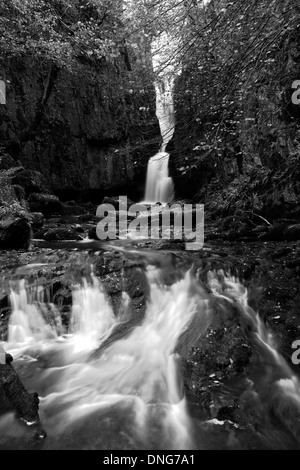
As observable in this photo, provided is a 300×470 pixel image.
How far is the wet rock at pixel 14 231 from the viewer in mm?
7219

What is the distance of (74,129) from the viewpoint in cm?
1719

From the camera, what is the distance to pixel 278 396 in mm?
3451

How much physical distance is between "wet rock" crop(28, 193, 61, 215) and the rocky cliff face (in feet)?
7.79

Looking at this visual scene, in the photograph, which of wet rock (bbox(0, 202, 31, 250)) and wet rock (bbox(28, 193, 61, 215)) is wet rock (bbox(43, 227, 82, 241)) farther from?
wet rock (bbox(28, 193, 61, 215))

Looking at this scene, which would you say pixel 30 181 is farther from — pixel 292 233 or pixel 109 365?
pixel 109 365

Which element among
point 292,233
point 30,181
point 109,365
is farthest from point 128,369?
point 30,181

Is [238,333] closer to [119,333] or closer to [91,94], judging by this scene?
[119,333]

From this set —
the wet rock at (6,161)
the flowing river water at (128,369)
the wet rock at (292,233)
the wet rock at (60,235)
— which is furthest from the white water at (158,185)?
the flowing river water at (128,369)

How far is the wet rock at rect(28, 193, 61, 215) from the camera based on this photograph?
13.1 metres

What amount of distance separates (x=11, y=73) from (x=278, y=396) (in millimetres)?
16291

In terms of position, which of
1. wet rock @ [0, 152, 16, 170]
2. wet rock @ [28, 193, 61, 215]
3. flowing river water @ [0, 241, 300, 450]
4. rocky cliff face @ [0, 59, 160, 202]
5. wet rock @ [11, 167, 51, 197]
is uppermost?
rocky cliff face @ [0, 59, 160, 202]

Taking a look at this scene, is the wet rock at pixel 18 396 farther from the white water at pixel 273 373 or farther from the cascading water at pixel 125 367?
the white water at pixel 273 373

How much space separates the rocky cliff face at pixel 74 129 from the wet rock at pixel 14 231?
6418 millimetres

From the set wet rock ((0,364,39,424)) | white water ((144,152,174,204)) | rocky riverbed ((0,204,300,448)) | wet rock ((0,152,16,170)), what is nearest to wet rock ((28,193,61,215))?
wet rock ((0,152,16,170))
